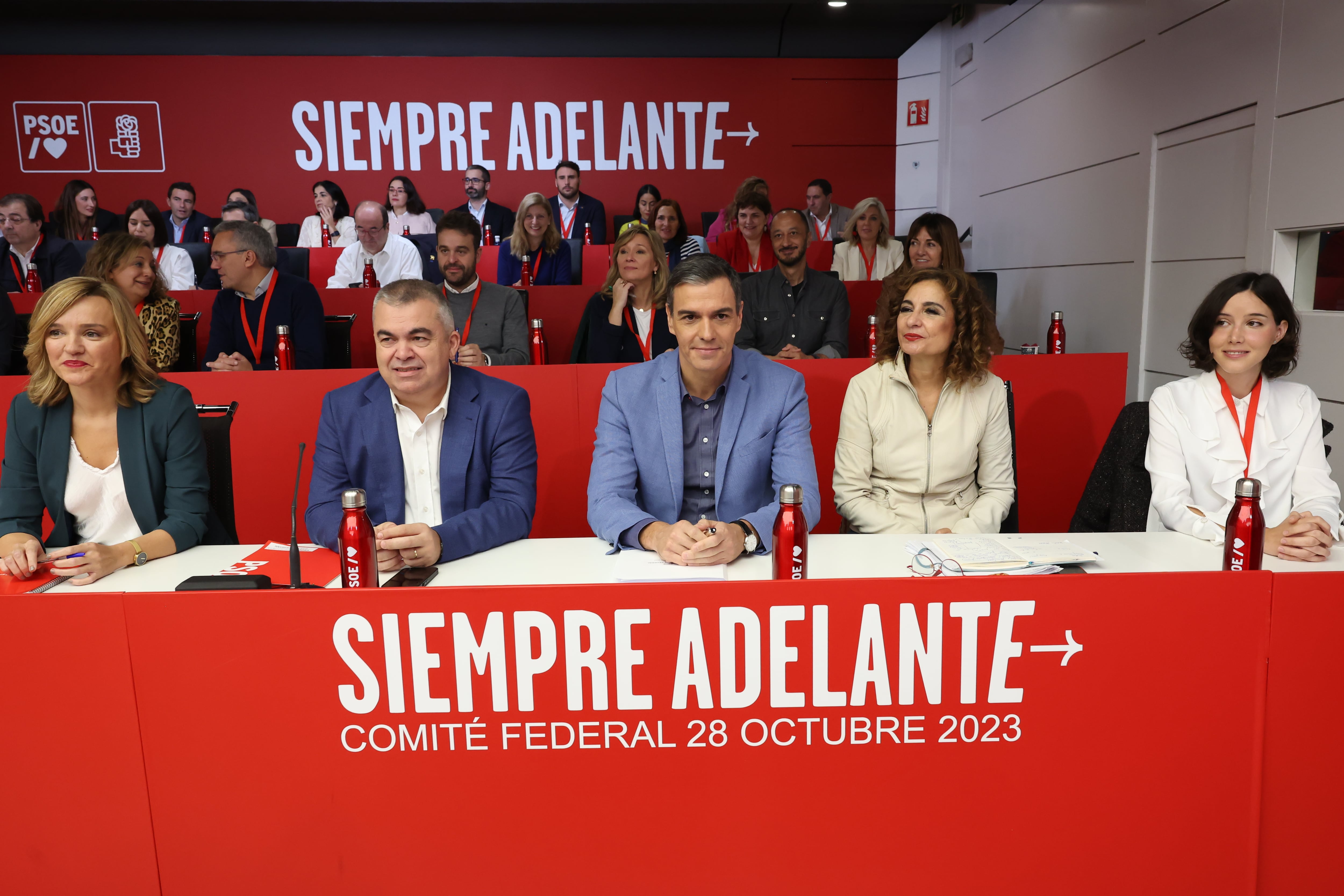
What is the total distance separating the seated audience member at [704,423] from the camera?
2096 mm

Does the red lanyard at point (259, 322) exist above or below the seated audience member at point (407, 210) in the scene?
below

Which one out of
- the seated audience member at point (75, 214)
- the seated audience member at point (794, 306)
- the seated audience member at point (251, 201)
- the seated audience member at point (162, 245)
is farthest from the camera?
the seated audience member at point (251, 201)

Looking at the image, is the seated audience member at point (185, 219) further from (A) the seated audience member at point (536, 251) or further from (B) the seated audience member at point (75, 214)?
(A) the seated audience member at point (536, 251)

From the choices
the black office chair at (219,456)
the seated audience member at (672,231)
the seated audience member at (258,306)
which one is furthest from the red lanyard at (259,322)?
the seated audience member at (672,231)

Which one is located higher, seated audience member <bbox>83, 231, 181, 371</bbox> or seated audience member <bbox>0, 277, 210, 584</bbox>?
seated audience member <bbox>83, 231, 181, 371</bbox>

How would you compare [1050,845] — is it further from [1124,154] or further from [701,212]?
[701,212]

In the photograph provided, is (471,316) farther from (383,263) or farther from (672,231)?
(672,231)

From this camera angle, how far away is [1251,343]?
2.17m

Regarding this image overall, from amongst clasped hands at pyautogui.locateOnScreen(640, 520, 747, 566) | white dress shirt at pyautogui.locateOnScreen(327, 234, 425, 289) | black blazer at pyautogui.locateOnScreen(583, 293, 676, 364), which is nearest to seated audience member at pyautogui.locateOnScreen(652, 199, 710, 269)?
white dress shirt at pyautogui.locateOnScreen(327, 234, 425, 289)

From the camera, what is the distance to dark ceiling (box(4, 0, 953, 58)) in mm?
7762

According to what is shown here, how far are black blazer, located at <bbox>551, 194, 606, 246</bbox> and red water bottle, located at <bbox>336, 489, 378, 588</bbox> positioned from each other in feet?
20.7

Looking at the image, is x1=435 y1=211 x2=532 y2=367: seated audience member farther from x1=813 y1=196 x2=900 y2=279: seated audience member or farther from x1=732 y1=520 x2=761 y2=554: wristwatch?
x1=813 y1=196 x2=900 y2=279: seated audience member

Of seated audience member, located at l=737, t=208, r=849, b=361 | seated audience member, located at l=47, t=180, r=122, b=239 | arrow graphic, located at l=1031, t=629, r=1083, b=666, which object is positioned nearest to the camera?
arrow graphic, located at l=1031, t=629, r=1083, b=666

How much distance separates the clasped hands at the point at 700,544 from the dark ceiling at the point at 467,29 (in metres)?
7.09
